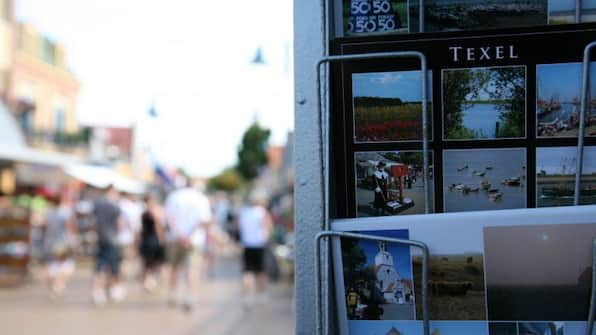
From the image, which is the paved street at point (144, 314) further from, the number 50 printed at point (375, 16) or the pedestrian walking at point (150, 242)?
the number 50 printed at point (375, 16)

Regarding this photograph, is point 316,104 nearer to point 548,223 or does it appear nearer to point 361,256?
point 361,256

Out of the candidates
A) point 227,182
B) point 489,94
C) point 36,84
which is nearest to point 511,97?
point 489,94

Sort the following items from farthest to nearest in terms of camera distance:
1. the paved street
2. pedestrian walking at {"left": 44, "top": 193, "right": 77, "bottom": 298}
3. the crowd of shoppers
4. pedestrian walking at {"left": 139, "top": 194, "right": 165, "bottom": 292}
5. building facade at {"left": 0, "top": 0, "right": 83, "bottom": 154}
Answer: building facade at {"left": 0, "top": 0, "right": 83, "bottom": 154} < pedestrian walking at {"left": 139, "top": 194, "right": 165, "bottom": 292} < pedestrian walking at {"left": 44, "top": 193, "right": 77, "bottom": 298} < the crowd of shoppers < the paved street

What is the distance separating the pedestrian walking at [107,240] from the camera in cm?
1075

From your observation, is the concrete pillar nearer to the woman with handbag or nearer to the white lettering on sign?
the woman with handbag

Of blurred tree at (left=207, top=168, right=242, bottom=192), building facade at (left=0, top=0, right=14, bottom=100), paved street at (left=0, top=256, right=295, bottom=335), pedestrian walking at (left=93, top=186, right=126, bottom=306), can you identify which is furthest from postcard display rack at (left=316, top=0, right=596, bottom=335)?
blurred tree at (left=207, top=168, right=242, bottom=192)

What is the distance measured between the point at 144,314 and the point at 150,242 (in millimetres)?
2681

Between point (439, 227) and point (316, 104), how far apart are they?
0.37m

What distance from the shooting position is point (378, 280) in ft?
4.69

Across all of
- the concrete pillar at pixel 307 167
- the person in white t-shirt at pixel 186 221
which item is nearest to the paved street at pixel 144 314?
the person in white t-shirt at pixel 186 221

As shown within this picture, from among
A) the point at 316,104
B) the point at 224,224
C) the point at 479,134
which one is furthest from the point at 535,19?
the point at 224,224

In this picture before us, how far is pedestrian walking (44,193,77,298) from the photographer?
12.3 m

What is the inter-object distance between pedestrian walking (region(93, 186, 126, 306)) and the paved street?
0.45m

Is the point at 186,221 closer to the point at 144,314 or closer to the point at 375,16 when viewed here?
the point at 144,314
